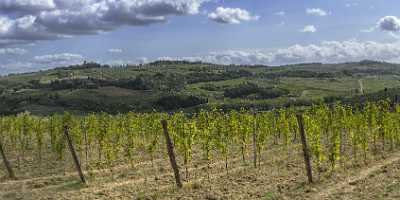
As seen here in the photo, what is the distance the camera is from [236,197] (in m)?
22.0

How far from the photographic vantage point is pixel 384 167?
2738cm

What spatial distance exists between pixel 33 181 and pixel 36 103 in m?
114

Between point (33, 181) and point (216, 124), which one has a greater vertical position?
point (216, 124)

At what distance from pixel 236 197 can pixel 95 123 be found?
21.8 m

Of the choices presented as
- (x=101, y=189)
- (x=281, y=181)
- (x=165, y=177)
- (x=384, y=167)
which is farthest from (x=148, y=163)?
(x=384, y=167)

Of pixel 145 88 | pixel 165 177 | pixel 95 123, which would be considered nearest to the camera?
pixel 165 177

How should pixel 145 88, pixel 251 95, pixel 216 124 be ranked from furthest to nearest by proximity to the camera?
1. pixel 145 88
2. pixel 251 95
3. pixel 216 124

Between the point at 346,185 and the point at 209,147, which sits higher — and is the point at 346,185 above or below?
below

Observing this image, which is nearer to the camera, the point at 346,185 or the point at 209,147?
the point at 346,185

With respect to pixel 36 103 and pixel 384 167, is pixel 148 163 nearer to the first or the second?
pixel 384 167

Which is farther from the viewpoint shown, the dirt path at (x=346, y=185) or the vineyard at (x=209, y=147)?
the vineyard at (x=209, y=147)

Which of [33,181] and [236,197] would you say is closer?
[236,197]

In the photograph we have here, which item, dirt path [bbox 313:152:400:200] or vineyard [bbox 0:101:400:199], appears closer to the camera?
dirt path [bbox 313:152:400:200]

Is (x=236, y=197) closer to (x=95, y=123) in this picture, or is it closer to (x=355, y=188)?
(x=355, y=188)
